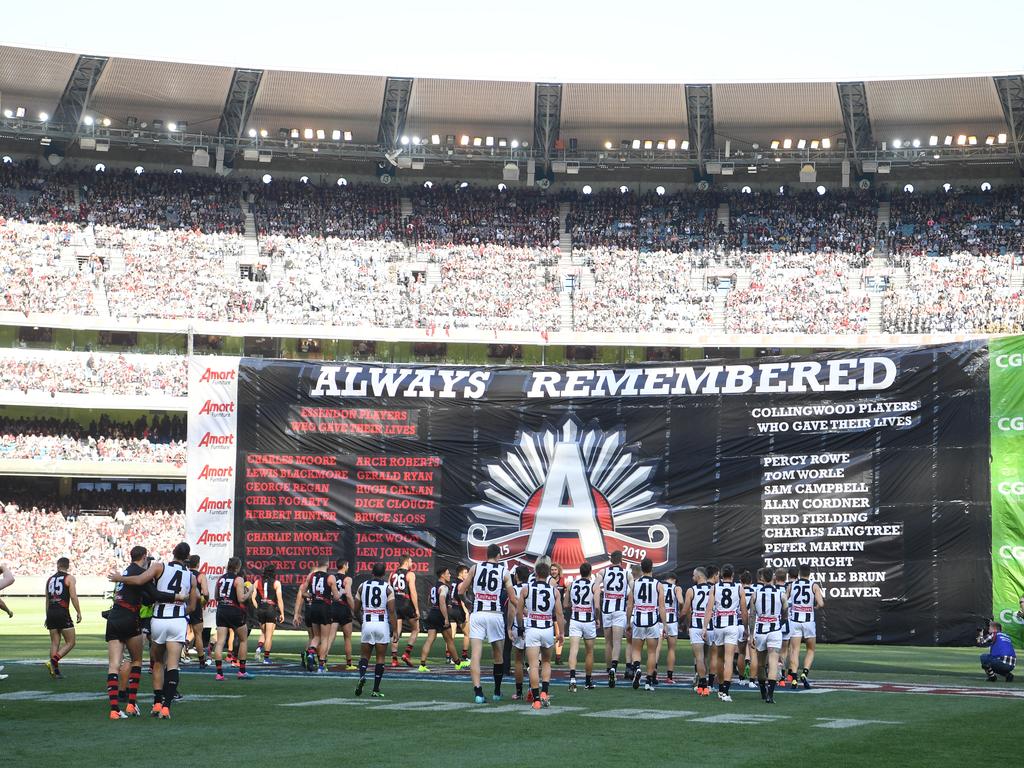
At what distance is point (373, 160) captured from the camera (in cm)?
5800

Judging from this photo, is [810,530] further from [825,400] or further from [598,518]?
[598,518]

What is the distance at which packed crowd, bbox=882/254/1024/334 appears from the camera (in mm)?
50419

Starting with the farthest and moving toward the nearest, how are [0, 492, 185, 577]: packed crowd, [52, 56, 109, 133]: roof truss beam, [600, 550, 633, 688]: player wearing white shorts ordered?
1. [52, 56, 109, 133]: roof truss beam
2. [0, 492, 185, 577]: packed crowd
3. [600, 550, 633, 688]: player wearing white shorts

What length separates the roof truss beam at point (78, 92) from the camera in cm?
5144

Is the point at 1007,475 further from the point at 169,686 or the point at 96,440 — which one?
the point at 96,440

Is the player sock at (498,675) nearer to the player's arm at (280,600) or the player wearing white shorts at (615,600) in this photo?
the player wearing white shorts at (615,600)

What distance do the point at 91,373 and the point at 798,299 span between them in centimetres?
2977

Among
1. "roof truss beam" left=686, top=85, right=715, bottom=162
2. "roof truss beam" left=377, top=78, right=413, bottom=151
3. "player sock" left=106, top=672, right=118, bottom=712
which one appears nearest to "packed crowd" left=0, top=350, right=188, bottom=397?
"roof truss beam" left=377, top=78, right=413, bottom=151

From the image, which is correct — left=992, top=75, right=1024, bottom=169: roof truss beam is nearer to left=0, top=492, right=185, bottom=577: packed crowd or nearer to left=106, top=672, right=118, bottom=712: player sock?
left=0, top=492, right=185, bottom=577: packed crowd

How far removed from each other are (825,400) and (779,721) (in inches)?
385

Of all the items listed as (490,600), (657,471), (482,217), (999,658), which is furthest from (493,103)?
(490,600)

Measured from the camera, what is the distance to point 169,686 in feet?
45.1

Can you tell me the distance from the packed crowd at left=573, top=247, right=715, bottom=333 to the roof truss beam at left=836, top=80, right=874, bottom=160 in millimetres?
8529

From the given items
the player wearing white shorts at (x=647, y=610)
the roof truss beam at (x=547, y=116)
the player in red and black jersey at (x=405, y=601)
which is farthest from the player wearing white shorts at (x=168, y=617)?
the roof truss beam at (x=547, y=116)
